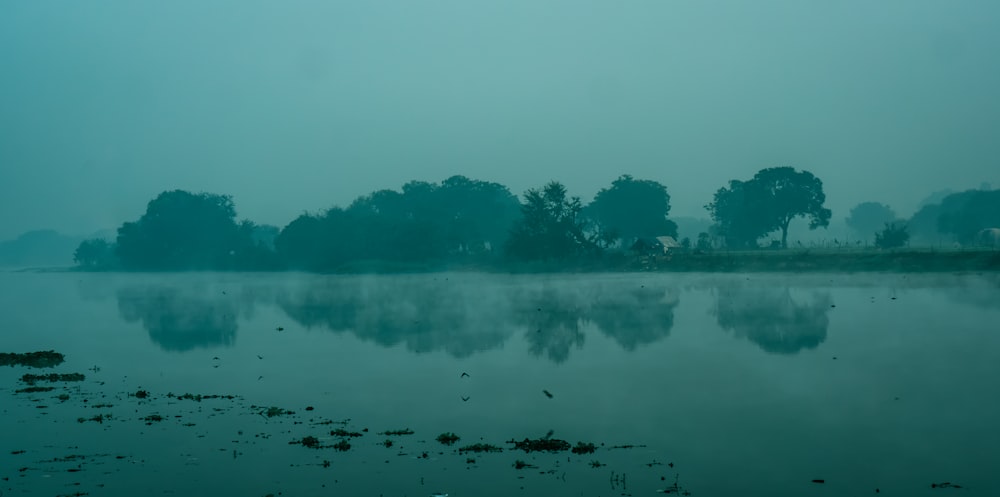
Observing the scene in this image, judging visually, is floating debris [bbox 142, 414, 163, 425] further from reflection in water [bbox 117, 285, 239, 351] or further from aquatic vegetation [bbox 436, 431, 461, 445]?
reflection in water [bbox 117, 285, 239, 351]

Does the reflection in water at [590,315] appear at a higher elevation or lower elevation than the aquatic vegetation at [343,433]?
higher

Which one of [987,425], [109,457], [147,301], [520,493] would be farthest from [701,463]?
[147,301]

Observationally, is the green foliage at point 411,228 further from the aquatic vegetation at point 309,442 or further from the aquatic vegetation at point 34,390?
the aquatic vegetation at point 309,442

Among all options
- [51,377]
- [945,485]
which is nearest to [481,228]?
[51,377]

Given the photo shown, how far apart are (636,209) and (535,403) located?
11557 centimetres

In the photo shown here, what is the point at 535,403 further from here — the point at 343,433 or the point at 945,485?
the point at 945,485

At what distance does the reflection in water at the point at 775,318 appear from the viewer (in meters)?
31.4

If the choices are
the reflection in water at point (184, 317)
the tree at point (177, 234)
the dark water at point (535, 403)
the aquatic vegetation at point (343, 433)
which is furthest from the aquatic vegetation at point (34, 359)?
the tree at point (177, 234)

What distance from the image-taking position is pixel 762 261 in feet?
285

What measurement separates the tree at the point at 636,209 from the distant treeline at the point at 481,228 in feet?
0.62

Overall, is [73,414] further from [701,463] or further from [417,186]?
[417,186]

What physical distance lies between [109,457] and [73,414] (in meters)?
5.03

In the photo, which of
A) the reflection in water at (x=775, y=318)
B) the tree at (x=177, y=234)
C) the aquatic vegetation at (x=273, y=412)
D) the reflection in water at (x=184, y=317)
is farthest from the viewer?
the tree at (x=177, y=234)

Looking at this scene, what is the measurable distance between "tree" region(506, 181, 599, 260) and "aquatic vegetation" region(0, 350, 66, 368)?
70062 millimetres
